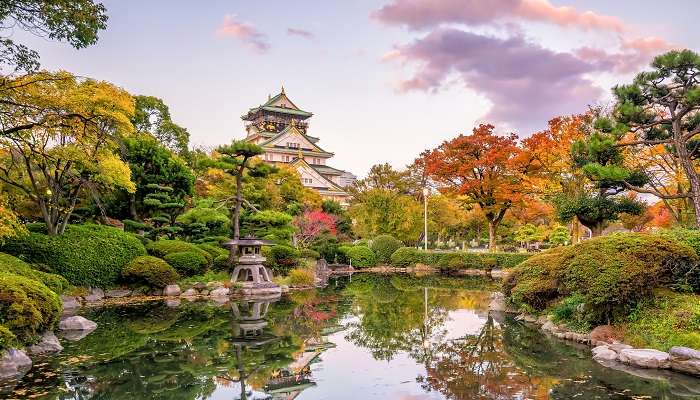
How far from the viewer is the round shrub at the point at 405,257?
107 ft

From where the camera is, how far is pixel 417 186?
1599 inches

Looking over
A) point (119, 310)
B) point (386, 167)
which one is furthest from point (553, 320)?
point (386, 167)

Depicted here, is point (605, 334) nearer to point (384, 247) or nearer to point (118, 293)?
point (118, 293)

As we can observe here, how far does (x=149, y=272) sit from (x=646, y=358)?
Answer: 14.5m

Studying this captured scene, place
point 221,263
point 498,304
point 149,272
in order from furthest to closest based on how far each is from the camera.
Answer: point 221,263 < point 149,272 < point 498,304

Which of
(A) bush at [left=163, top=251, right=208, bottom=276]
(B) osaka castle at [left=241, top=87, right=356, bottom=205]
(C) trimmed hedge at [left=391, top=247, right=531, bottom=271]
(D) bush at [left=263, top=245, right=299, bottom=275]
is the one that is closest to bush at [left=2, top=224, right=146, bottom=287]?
(A) bush at [left=163, top=251, right=208, bottom=276]

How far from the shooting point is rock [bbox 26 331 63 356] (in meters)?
8.70

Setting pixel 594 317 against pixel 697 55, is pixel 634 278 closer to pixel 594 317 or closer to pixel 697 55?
pixel 594 317

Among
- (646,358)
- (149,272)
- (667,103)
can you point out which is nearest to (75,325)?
(149,272)

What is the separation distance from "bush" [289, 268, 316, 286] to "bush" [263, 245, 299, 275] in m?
0.43

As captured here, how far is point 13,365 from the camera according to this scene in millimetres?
7594

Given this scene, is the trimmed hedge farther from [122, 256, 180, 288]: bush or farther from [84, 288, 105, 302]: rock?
[84, 288, 105, 302]: rock

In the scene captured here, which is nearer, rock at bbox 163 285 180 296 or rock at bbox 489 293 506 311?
rock at bbox 489 293 506 311

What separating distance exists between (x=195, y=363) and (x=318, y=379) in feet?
7.42
